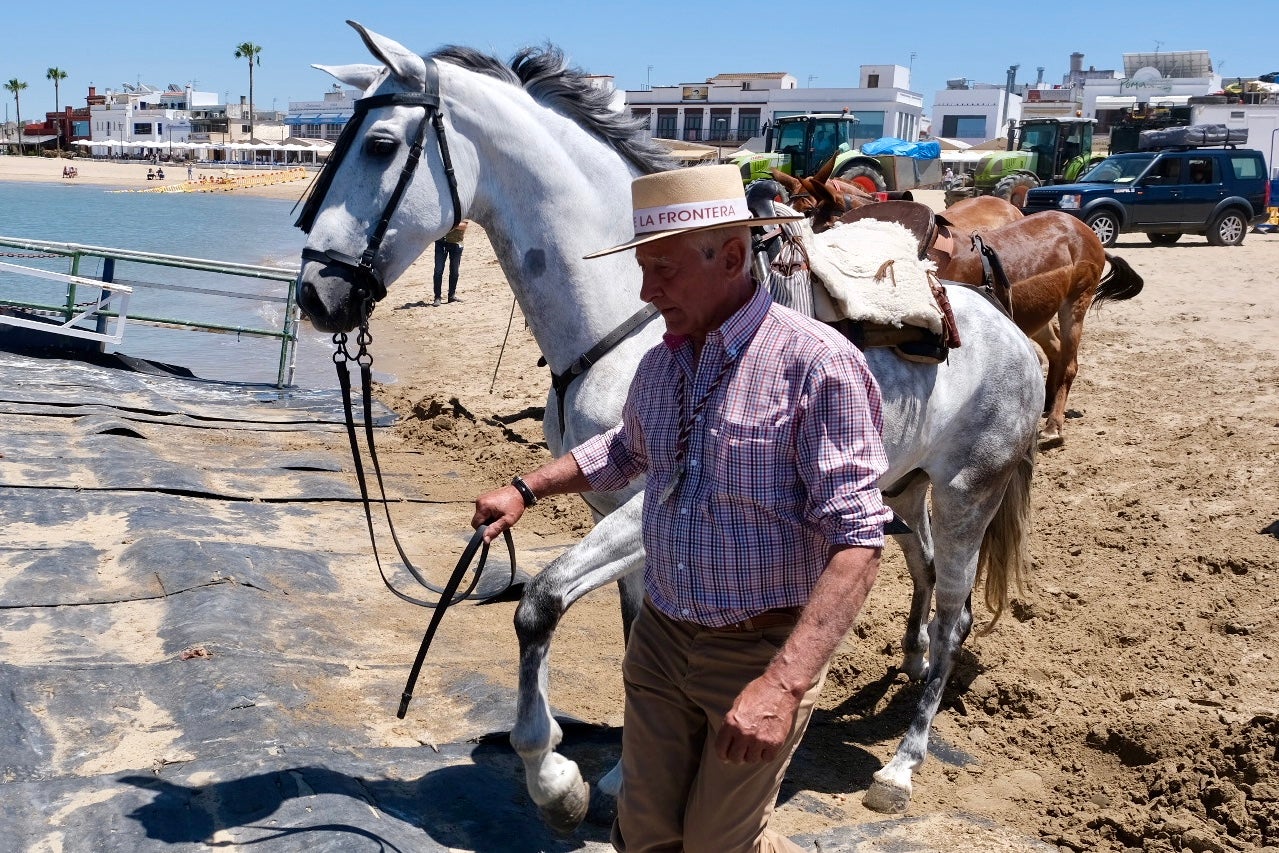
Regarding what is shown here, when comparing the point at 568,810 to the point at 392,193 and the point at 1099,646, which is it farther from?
the point at 1099,646

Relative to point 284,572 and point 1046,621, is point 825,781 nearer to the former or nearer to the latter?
point 1046,621

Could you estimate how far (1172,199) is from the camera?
2145 cm

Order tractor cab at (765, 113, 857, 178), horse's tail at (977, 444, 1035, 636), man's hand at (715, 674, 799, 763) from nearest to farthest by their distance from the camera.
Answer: man's hand at (715, 674, 799, 763) → horse's tail at (977, 444, 1035, 636) → tractor cab at (765, 113, 857, 178)

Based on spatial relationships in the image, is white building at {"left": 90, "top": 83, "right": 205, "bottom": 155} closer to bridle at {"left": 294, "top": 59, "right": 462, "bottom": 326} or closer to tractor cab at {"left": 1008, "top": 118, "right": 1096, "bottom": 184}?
tractor cab at {"left": 1008, "top": 118, "right": 1096, "bottom": 184}

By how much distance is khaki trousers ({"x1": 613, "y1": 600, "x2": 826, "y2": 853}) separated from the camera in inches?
97.7

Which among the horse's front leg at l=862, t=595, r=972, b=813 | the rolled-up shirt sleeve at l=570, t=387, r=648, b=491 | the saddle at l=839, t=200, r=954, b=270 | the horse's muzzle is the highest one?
the saddle at l=839, t=200, r=954, b=270

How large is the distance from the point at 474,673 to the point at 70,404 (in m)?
5.86

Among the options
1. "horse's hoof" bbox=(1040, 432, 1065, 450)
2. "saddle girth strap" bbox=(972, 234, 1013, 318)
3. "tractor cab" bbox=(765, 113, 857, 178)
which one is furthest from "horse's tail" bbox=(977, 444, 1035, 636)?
"tractor cab" bbox=(765, 113, 857, 178)

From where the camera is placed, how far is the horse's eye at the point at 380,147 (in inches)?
147

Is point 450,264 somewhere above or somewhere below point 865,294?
below

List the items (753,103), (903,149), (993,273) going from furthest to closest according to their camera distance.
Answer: (753,103) < (903,149) < (993,273)

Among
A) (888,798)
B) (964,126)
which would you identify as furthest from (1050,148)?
(964,126)

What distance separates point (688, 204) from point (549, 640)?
144 cm

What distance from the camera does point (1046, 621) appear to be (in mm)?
6141
